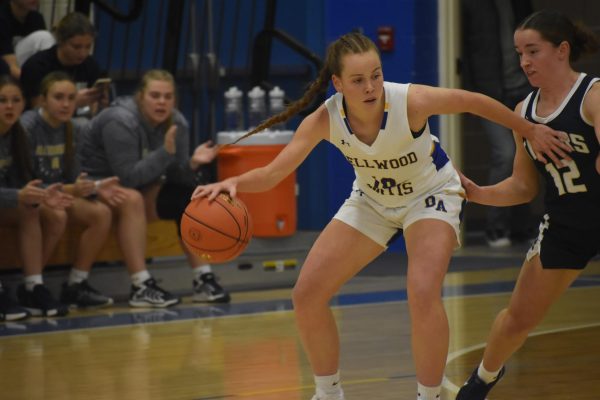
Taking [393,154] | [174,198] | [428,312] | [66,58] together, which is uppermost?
[66,58]

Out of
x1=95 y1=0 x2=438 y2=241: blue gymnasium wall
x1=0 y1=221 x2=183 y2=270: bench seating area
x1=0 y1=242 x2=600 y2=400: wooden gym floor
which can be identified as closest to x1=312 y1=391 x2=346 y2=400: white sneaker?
x1=0 y1=242 x2=600 y2=400: wooden gym floor

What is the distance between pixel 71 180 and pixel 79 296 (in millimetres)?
750

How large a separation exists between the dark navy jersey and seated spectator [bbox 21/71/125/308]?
149 inches

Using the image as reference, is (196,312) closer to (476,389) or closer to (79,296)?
(79,296)

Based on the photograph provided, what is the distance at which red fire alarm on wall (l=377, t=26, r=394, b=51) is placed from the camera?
10.2 m

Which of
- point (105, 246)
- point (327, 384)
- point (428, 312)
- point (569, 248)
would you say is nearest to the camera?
point (428, 312)

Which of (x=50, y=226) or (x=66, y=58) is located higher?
(x=66, y=58)

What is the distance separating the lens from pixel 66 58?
8.21 metres

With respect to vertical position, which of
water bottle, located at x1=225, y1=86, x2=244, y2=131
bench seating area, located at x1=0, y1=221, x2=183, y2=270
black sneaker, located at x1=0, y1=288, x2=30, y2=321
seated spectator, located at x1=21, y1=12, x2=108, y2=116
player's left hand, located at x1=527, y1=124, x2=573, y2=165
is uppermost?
seated spectator, located at x1=21, y1=12, x2=108, y2=116

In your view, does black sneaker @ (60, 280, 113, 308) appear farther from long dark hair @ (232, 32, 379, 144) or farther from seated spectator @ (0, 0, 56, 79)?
long dark hair @ (232, 32, 379, 144)

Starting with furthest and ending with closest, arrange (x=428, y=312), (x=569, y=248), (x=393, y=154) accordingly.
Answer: (x=393, y=154)
(x=569, y=248)
(x=428, y=312)

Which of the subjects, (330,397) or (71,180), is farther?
(71,180)

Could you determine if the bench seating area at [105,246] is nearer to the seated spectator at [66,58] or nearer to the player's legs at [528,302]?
the seated spectator at [66,58]

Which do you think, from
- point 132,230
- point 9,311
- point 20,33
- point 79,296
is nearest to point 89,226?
point 132,230
